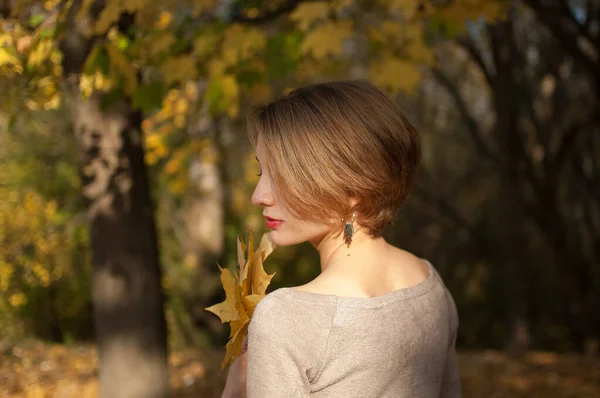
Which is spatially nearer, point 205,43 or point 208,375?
point 205,43

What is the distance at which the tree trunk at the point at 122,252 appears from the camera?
3.82 meters

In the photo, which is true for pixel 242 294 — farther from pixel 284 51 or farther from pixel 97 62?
pixel 284 51

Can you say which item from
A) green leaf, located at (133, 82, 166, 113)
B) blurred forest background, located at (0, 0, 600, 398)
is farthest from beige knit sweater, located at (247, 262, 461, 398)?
green leaf, located at (133, 82, 166, 113)

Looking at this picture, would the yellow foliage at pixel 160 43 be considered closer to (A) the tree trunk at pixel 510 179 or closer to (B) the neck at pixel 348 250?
(B) the neck at pixel 348 250

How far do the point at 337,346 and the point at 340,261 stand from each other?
0.21 m

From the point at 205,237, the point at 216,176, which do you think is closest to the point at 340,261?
the point at 216,176

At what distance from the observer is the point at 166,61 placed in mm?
3523

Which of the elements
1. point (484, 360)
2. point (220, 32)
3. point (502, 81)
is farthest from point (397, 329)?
point (502, 81)

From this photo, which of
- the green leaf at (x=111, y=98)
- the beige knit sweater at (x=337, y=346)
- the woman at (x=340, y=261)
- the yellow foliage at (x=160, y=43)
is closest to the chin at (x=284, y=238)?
the woman at (x=340, y=261)

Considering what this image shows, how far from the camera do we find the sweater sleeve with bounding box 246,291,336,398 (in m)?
1.30

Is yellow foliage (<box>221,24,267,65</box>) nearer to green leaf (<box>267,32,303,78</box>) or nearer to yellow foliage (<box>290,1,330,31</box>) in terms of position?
green leaf (<box>267,32,303,78</box>)

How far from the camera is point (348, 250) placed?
1511mm

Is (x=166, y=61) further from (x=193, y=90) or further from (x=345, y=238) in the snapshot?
(x=193, y=90)

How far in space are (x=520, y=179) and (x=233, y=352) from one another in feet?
20.1
